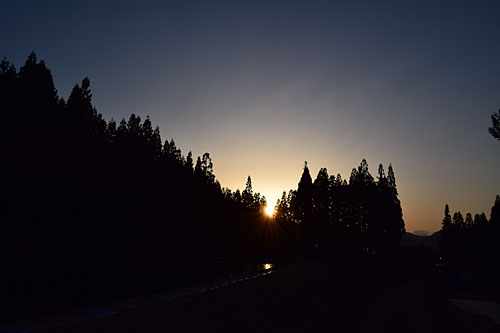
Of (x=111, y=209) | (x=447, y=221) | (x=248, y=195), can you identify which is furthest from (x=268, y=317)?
(x=447, y=221)

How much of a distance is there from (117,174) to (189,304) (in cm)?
5657

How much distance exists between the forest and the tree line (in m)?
19.7

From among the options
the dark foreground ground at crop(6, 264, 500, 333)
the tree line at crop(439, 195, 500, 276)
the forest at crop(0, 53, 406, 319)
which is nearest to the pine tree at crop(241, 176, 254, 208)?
the forest at crop(0, 53, 406, 319)

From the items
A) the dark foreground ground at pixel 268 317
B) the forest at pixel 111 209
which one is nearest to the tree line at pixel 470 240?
the forest at pixel 111 209

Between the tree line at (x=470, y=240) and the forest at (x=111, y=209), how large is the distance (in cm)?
1972

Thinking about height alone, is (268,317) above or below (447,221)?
below

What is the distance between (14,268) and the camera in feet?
114

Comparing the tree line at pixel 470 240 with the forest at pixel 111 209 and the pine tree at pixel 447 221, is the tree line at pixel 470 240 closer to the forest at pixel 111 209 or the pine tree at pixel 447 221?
the pine tree at pixel 447 221

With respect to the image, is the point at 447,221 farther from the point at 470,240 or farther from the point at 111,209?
the point at 111,209

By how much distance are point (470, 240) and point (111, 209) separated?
12860cm

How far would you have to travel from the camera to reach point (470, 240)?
139625 mm

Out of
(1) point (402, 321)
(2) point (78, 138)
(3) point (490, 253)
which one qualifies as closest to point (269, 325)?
(1) point (402, 321)

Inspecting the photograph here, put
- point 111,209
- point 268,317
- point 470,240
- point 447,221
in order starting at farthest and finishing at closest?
1. point 447,221
2. point 470,240
3. point 111,209
4. point 268,317

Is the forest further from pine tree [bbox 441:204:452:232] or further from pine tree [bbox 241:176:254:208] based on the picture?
pine tree [bbox 441:204:452:232]
